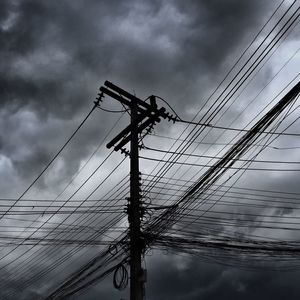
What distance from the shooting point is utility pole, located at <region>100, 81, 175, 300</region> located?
11195 mm

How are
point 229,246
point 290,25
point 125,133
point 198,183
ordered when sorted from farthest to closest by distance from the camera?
point 125,133, point 229,246, point 198,183, point 290,25

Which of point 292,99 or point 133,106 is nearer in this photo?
point 292,99

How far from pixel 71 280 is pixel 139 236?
10.2ft

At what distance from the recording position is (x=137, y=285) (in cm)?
1105

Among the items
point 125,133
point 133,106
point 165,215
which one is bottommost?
point 165,215

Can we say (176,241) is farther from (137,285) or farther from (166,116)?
(166,116)

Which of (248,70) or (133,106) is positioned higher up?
(133,106)

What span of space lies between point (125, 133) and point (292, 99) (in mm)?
8070

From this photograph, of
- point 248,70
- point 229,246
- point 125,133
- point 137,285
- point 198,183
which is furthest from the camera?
point 125,133

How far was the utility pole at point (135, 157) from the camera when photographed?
11195mm

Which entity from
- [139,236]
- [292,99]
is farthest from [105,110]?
[292,99]

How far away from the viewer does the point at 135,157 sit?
13250 mm

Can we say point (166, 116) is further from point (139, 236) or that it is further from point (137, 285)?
point (137, 285)

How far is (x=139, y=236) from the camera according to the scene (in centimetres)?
1201
